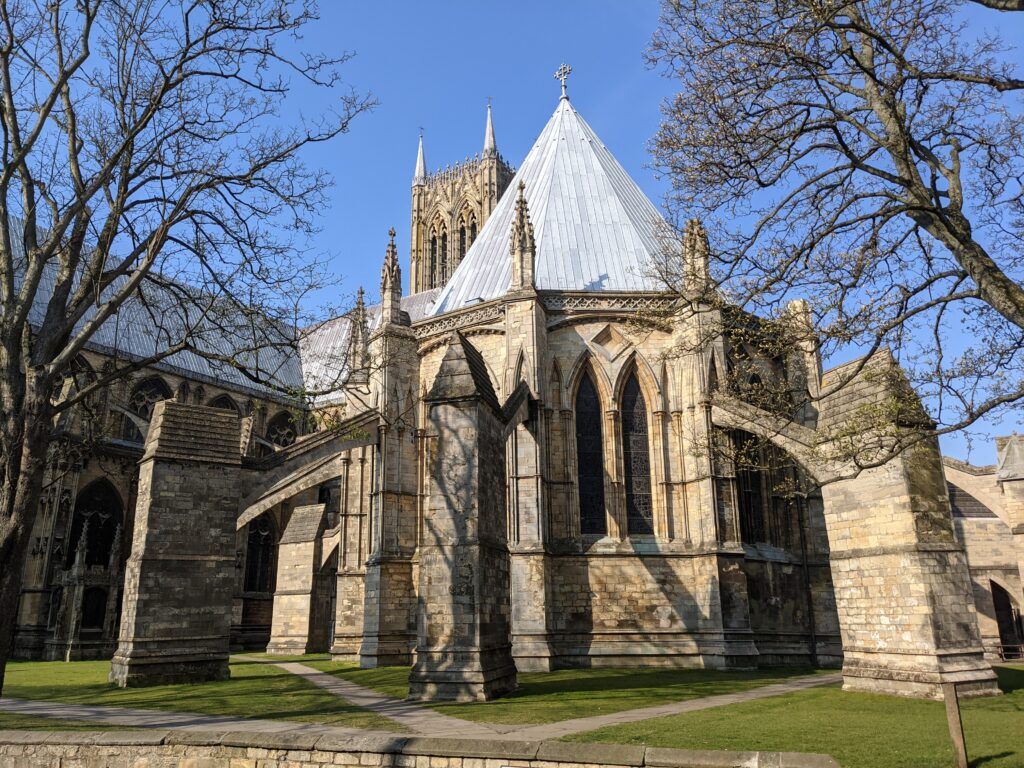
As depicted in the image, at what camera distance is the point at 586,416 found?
19.9 meters

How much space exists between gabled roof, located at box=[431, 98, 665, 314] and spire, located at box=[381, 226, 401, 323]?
1.40 m

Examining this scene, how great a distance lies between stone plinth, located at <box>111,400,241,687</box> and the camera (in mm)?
16375

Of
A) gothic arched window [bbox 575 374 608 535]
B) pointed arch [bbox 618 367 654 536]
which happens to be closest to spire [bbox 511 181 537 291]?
gothic arched window [bbox 575 374 608 535]

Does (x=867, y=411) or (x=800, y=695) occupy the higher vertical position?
(x=867, y=411)

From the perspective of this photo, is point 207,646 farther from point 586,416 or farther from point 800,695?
point 800,695

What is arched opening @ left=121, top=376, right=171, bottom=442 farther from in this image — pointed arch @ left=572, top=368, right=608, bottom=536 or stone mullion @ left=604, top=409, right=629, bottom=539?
stone mullion @ left=604, top=409, right=629, bottom=539

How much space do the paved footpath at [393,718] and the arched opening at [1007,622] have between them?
786 inches

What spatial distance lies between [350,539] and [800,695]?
1411 centimetres

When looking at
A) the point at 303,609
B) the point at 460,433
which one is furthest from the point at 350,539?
the point at 460,433

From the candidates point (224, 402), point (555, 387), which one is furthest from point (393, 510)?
point (224, 402)

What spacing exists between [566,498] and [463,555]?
19.1ft

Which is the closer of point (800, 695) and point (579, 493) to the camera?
point (800, 695)

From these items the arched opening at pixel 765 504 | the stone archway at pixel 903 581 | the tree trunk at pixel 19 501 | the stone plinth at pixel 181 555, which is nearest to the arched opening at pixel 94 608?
the stone plinth at pixel 181 555

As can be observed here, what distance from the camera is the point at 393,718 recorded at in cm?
1070
